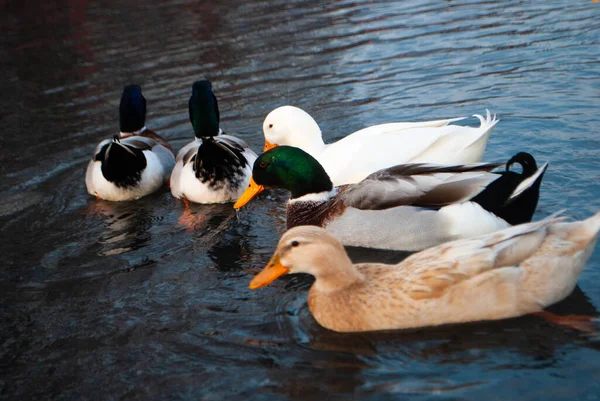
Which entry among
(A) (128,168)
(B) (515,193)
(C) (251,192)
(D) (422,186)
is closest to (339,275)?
(D) (422,186)

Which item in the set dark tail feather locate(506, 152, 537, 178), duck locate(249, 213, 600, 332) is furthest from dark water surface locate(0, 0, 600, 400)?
dark tail feather locate(506, 152, 537, 178)

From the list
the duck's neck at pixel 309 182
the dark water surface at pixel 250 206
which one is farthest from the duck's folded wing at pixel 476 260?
the duck's neck at pixel 309 182

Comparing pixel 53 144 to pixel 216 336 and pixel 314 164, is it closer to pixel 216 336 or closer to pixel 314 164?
pixel 314 164

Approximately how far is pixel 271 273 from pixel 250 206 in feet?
8.13

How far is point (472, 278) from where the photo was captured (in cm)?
430

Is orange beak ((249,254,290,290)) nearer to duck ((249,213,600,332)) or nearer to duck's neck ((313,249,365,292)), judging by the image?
duck ((249,213,600,332))

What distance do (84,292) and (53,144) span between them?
420 cm

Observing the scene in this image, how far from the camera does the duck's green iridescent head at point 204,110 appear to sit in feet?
25.1

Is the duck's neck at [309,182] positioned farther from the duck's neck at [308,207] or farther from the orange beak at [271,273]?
the orange beak at [271,273]

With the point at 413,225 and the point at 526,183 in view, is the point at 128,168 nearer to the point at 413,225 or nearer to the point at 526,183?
the point at 413,225

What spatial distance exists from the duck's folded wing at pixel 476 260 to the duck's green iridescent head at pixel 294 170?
1831mm

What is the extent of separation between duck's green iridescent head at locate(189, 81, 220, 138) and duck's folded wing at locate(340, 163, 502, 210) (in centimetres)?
245

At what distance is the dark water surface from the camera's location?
4.16 meters

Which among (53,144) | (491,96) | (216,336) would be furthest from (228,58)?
(216,336)
